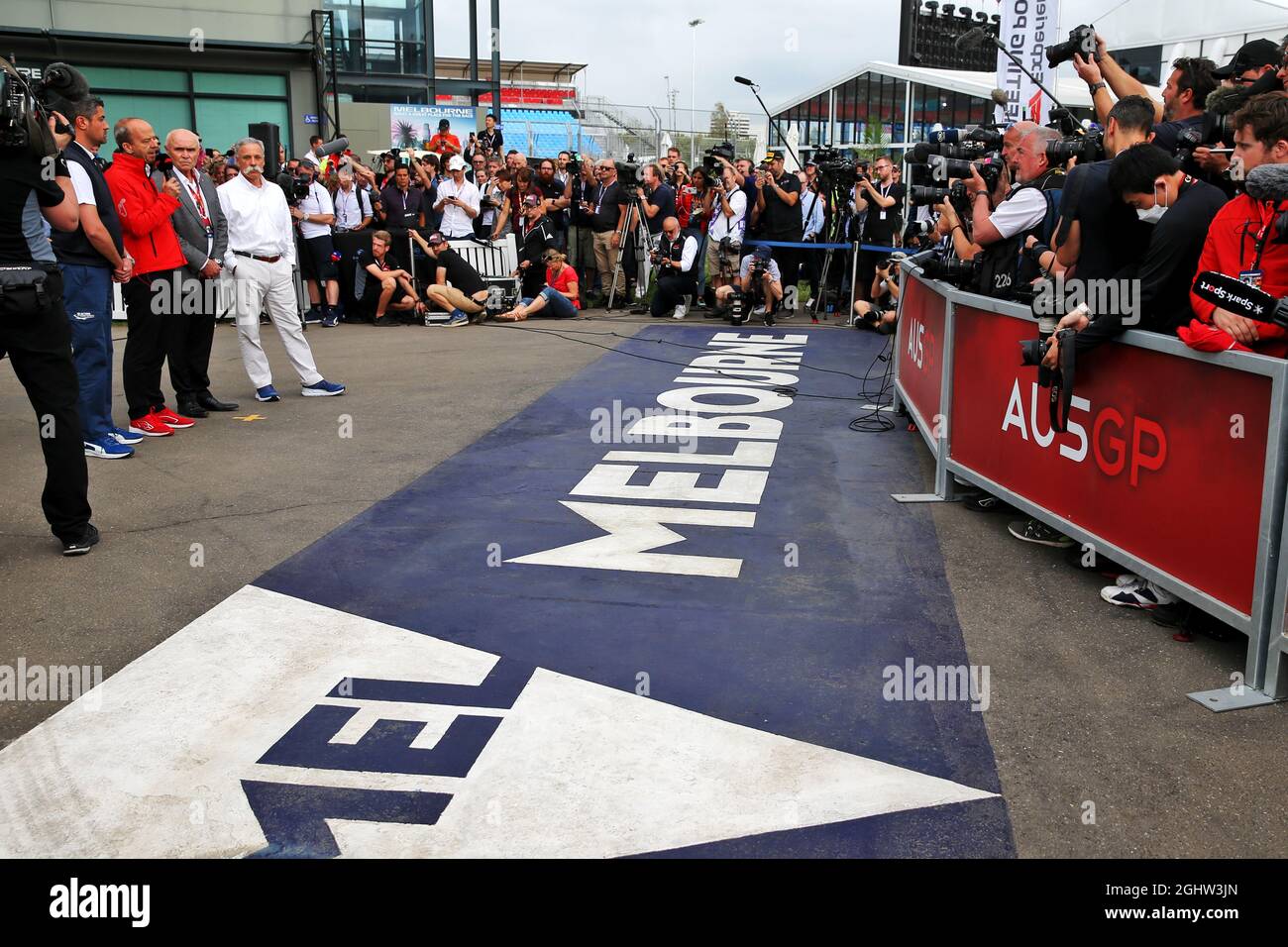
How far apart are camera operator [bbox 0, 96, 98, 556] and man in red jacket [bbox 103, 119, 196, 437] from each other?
2372mm

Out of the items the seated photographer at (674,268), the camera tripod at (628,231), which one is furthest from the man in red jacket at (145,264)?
the camera tripod at (628,231)

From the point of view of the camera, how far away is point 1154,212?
518 cm

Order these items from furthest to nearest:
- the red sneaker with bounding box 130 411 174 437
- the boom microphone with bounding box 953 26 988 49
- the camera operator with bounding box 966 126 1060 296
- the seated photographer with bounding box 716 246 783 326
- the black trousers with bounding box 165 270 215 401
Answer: the seated photographer with bounding box 716 246 783 326 < the boom microphone with bounding box 953 26 988 49 < the black trousers with bounding box 165 270 215 401 < the red sneaker with bounding box 130 411 174 437 < the camera operator with bounding box 966 126 1060 296

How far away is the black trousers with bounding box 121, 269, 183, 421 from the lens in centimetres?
838

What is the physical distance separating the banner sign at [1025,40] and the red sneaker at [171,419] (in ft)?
32.9

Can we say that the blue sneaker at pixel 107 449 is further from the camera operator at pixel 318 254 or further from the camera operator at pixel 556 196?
the camera operator at pixel 556 196

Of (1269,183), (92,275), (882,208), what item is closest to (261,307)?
(92,275)

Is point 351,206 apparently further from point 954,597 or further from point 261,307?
point 954,597

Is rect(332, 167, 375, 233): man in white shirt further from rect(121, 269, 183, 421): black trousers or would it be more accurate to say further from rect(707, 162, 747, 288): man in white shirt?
rect(121, 269, 183, 421): black trousers

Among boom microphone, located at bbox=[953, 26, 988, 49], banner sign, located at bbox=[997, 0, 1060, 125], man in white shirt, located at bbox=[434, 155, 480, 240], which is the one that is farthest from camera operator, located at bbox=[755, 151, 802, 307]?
boom microphone, located at bbox=[953, 26, 988, 49]

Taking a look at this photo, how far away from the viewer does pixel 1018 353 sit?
5945 millimetres

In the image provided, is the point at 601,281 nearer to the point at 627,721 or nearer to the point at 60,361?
the point at 60,361
